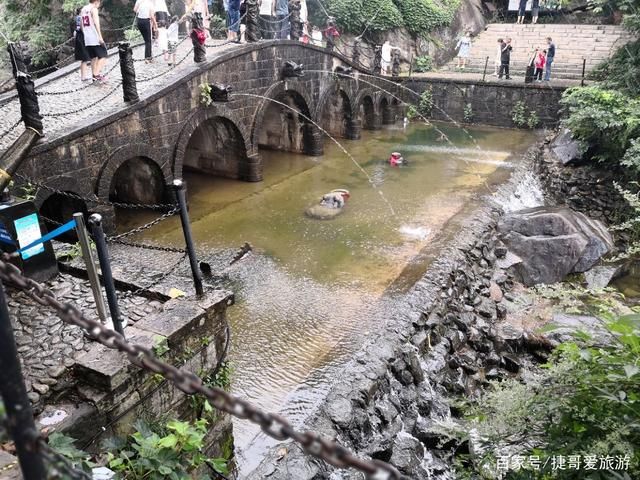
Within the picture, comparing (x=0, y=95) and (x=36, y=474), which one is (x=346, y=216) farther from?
(x=36, y=474)

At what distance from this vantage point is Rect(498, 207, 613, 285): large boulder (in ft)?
34.1

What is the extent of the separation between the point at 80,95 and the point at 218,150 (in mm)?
3948

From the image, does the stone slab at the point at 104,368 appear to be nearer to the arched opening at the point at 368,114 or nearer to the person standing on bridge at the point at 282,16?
the person standing on bridge at the point at 282,16

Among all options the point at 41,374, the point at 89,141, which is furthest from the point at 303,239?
the point at 41,374

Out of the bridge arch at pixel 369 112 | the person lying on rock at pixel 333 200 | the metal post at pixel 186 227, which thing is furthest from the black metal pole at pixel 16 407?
the bridge arch at pixel 369 112

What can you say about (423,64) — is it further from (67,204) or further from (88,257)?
(88,257)

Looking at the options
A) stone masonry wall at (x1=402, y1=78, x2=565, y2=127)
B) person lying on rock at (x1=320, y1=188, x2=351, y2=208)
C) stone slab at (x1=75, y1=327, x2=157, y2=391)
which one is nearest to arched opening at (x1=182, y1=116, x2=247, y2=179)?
person lying on rock at (x1=320, y1=188, x2=351, y2=208)

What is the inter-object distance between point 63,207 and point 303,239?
4.46 meters

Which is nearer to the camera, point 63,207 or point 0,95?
point 63,207

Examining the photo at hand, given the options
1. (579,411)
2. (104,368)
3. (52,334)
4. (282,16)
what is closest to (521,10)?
(282,16)

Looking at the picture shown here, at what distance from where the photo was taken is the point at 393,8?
23.4 m

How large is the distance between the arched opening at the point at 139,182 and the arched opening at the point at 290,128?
5.09m

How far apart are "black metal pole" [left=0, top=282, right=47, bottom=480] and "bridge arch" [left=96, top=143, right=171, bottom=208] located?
8.45 metres

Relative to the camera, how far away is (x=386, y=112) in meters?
20.9
